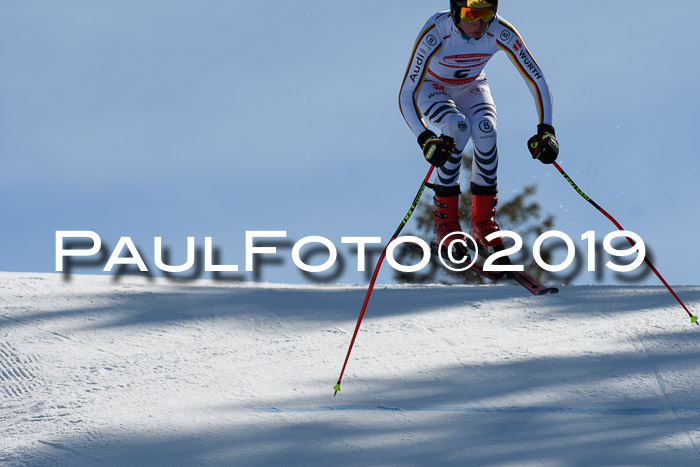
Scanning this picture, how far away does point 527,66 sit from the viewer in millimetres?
5789

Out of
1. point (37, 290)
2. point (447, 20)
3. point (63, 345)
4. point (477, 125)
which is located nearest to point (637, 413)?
point (477, 125)

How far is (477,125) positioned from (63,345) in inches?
128

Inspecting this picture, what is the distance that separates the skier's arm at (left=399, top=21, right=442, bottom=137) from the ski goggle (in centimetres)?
24

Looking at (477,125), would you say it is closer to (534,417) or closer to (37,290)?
(534,417)

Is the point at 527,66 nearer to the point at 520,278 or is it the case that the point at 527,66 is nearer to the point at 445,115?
the point at 445,115

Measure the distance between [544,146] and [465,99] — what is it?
0.70 metres

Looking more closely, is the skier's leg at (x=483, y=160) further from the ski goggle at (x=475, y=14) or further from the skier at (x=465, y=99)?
the ski goggle at (x=475, y=14)

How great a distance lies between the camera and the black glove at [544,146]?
18.8 feet

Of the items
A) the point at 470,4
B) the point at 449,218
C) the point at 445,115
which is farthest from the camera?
the point at 449,218

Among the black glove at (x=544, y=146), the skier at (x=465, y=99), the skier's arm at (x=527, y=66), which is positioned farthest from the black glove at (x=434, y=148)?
the skier's arm at (x=527, y=66)

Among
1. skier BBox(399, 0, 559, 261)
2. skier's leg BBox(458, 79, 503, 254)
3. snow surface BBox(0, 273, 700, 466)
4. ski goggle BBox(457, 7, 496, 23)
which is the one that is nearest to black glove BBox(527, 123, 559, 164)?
skier BBox(399, 0, 559, 261)

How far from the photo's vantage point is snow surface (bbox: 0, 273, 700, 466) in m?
4.15

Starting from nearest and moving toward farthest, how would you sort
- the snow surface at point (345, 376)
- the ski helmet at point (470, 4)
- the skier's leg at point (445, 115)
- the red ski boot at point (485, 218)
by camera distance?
the snow surface at point (345, 376) < the ski helmet at point (470, 4) < the skier's leg at point (445, 115) < the red ski boot at point (485, 218)

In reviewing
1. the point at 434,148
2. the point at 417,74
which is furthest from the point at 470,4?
the point at 434,148
